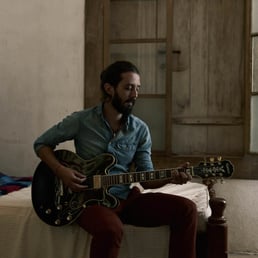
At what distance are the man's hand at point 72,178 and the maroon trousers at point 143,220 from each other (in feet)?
0.33

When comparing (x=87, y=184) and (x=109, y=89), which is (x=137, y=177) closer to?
(x=87, y=184)

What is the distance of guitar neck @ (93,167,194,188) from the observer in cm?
186

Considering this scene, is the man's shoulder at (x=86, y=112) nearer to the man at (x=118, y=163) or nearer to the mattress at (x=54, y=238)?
the man at (x=118, y=163)

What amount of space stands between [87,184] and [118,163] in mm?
222

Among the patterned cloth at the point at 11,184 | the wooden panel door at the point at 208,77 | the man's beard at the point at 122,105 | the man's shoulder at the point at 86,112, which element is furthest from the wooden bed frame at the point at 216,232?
the wooden panel door at the point at 208,77

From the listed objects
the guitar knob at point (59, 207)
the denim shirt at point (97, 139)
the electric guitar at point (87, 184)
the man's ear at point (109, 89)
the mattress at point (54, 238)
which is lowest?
the mattress at point (54, 238)

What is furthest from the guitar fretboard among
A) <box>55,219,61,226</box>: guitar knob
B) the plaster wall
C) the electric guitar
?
the plaster wall

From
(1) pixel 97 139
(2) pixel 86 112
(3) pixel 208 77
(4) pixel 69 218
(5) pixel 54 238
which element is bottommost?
(5) pixel 54 238

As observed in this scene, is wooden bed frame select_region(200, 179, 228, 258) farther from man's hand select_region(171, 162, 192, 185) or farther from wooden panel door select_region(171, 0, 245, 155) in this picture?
wooden panel door select_region(171, 0, 245, 155)

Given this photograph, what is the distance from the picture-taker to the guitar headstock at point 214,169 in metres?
1.83

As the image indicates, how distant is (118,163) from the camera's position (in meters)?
2.08

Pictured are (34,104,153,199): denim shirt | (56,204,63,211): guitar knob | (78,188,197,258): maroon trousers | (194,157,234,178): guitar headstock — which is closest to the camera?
(78,188,197,258): maroon trousers

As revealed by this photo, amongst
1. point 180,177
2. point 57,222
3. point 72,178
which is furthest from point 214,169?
point 57,222

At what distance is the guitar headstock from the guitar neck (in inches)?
1.7
